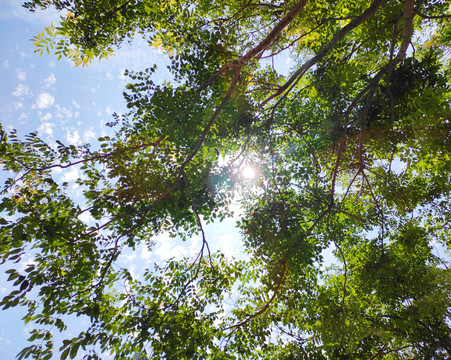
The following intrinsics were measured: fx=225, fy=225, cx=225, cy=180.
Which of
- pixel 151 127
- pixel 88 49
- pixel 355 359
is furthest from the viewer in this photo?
pixel 88 49

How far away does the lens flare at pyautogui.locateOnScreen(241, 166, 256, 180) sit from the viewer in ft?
18.9

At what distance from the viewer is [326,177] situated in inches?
263

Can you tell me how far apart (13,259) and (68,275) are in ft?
Result: 4.33

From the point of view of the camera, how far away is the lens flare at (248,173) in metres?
5.77

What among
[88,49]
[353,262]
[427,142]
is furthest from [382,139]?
[88,49]

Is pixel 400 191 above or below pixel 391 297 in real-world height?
above

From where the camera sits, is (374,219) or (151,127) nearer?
(151,127)

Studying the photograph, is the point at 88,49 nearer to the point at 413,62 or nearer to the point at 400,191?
the point at 413,62

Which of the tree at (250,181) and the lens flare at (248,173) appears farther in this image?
the lens flare at (248,173)

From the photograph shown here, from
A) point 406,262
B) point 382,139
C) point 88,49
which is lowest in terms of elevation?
point 406,262

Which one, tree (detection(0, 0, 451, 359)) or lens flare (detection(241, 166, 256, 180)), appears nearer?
tree (detection(0, 0, 451, 359))

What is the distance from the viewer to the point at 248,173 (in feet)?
19.3

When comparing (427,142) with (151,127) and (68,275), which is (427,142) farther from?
(68,275)

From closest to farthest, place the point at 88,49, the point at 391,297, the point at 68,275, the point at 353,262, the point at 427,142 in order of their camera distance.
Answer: the point at 427,142 < the point at 68,275 < the point at 88,49 < the point at 391,297 < the point at 353,262
